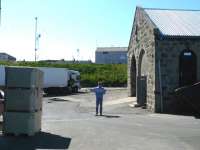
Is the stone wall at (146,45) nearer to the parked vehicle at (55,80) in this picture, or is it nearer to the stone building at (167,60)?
the stone building at (167,60)

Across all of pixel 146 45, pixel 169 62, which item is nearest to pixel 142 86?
pixel 146 45

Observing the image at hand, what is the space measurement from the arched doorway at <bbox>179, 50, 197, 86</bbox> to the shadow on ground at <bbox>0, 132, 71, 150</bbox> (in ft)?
45.8

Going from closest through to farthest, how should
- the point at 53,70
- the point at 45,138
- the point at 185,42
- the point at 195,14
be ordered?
1. the point at 45,138
2. the point at 185,42
3. the point at 195,14
4. the point at 53,70

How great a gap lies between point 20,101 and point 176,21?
17679 mm

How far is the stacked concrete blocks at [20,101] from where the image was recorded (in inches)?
638

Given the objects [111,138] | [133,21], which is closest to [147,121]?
[111,138]

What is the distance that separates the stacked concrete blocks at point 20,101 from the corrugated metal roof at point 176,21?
46.2ft

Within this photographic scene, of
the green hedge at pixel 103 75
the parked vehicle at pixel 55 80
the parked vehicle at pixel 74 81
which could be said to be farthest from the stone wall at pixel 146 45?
the green hedge at pixel 103 75

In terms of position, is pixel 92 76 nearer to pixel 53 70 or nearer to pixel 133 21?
pixel 53 70

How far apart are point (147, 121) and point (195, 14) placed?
14.3m

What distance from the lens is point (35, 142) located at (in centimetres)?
1496

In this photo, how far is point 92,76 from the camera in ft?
232

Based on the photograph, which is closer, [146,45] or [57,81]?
[146,45]

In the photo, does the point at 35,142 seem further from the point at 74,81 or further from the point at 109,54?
the point at 109,54
